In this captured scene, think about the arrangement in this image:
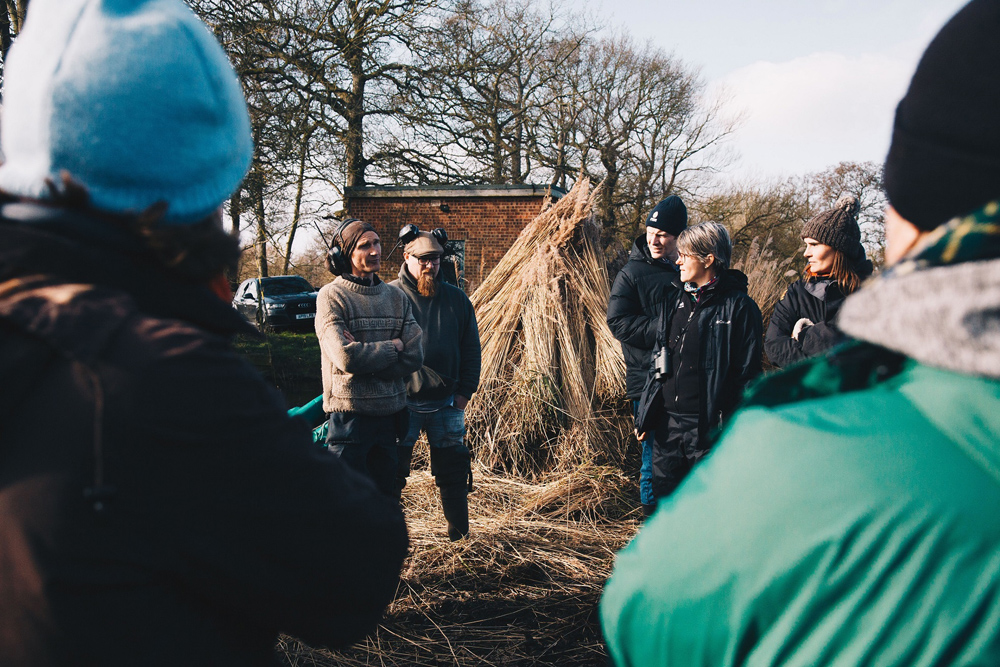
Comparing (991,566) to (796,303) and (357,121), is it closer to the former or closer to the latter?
(796,303)

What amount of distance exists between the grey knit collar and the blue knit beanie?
0.86m

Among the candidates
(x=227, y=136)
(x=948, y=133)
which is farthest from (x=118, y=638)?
(x=948, y=133)

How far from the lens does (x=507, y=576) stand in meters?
3.83

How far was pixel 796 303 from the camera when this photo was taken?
152 inches

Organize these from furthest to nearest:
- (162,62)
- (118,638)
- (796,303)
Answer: (796,303) < (162,62) < (118,638)

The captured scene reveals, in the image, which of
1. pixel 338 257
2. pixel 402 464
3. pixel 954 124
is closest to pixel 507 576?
pixel 402 464

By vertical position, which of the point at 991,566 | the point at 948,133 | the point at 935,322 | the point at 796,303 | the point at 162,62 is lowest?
the point at 796,303

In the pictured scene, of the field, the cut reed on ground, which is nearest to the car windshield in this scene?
the field

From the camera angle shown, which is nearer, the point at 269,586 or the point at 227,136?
the point at 269,586

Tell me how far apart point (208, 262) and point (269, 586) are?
1.41 feet

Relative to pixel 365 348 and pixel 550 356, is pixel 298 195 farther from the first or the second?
pixel 365 348

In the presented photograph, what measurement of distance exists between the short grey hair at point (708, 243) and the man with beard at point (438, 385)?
1.47m

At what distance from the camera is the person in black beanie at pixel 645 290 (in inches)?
169

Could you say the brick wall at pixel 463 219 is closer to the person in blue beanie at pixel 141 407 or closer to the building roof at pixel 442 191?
the building roof at pixel 442 191
